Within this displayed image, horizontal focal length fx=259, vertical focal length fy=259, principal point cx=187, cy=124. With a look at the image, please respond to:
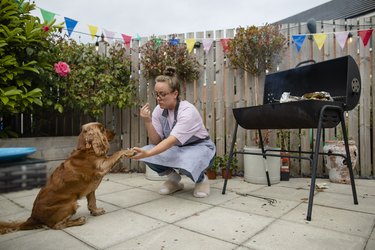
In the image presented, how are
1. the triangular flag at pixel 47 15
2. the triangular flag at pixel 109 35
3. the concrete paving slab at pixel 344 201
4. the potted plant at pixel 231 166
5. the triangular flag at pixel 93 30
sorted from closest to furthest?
1. the concrete paving slab at pixel 344 201
2. the triangular flag at pixel 47 15
3. the potted plant at pixel 231 166
4. the triangular flag at pixel 93 30
5. the triangular flag at pixel 109 35

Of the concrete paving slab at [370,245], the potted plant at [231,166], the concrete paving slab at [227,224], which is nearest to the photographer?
the concrete paving slab at [370,245]

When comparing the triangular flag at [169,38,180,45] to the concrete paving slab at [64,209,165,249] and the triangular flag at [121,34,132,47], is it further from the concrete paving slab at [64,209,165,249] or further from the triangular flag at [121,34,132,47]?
the concrete paving slab at [64,209,165,249]

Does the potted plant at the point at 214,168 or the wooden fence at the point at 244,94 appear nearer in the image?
the wooden fence at the point at 244,94

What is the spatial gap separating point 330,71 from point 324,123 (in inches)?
36.2

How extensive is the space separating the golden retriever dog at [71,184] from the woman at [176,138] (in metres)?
0.56

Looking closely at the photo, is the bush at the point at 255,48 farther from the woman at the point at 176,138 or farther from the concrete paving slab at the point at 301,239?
the concrete paving slab at the point at 301,239

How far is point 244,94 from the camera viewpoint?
14.0 feet

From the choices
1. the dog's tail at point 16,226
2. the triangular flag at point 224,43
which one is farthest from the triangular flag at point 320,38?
the dog's tail at point 16,226

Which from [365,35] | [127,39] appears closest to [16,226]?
[127,39]

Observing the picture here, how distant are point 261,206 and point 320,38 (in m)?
2.84

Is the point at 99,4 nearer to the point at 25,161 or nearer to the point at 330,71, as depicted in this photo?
the point at 330,71

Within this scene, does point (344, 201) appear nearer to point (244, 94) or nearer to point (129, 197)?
point (244, 94)

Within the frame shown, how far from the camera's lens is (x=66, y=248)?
1684 mm

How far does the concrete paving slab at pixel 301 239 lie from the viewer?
1663 millimetres
